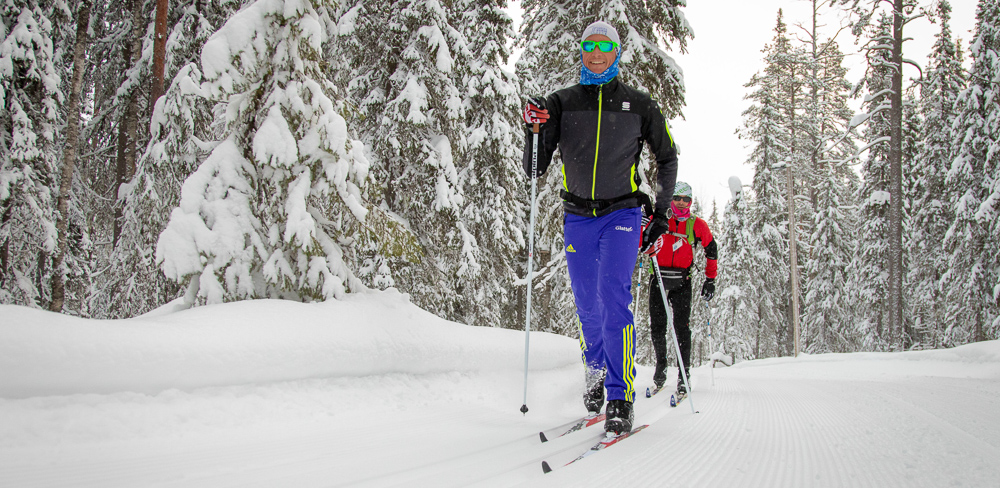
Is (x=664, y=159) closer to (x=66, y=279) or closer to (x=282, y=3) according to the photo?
(x=282, y=3)

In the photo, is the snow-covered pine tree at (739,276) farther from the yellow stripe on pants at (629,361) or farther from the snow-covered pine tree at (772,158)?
the yellow stripe on pants at (629,361)

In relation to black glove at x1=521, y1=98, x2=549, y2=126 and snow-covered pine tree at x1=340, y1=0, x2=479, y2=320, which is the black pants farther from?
snow-covered pine tree at x1=340, y1=0, x2=479, y2=320

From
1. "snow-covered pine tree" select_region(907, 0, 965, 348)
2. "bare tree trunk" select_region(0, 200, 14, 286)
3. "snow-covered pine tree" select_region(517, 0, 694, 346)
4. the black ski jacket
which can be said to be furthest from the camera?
"snow-covered pine tree" select_region(907, 0, 965, 348)

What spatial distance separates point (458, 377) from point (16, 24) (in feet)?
44.5

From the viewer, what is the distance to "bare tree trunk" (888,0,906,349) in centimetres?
1573

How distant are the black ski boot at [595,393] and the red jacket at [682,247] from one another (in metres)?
2.38

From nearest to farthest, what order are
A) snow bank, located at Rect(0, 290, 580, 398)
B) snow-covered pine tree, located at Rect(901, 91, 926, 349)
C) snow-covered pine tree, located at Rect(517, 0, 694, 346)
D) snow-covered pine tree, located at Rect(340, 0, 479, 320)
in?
snow bank, located at Rect(0, 290, 580, 398) → snow-covered pine tree, located at Rect(517, 0, 694, 346) → snow-covered pine tree, located at Rect(340, 0, 479, 320) → snow-covered pine tree, located at Rect(901, 91, 926, 349)

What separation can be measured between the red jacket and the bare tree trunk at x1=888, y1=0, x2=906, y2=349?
14475 millimetres

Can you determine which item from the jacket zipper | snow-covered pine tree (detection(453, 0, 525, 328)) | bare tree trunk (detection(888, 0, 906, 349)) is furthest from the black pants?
bare tree trunk (detection(888, 0, 906, 349))

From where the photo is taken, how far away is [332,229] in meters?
4.88

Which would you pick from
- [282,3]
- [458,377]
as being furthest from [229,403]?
[282,3]

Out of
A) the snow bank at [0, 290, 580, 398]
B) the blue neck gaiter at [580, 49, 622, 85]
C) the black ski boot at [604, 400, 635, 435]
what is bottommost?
the black ski boot at [604, 400, 635, 435]

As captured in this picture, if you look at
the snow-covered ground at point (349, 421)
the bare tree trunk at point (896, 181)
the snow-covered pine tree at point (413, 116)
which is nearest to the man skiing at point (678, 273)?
the snow-covered ground at point (349, 421)

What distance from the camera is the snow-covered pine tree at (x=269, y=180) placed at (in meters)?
4.14
